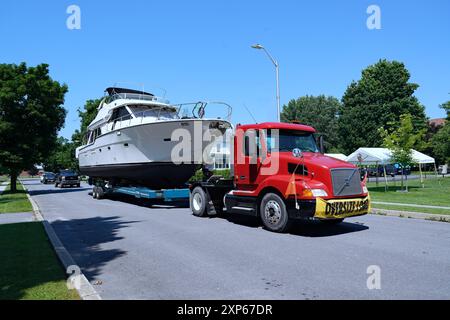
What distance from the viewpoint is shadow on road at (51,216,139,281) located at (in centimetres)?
653

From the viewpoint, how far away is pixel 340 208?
8289mm

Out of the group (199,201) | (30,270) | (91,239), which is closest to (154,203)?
(199,201)

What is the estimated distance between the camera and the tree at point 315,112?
6994cm

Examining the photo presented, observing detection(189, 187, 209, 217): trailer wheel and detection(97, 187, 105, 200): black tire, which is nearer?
detection(189, 187, 209, 217): trailer wheel

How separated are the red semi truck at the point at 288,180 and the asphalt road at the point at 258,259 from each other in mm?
576

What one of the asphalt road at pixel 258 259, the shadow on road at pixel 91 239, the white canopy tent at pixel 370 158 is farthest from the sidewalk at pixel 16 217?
the white canopy tent at pixel 370 158

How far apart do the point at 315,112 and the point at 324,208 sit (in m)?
65.3

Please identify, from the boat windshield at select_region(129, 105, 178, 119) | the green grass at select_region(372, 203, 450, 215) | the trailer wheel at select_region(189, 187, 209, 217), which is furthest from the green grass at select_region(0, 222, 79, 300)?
the green grass at select_region(372, 203, 450, 215)

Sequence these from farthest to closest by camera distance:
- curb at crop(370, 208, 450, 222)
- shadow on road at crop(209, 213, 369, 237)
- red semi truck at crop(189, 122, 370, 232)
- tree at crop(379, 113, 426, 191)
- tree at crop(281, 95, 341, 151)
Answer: tree at crop(281, 95, 341, 151), tree at crop(379, 113, 426, 191), curb at crop(370, 208, 450, 222), shadow on road at crop(209, 213, 369, 237), red semi truck at crop(189, 122, 370, 232)

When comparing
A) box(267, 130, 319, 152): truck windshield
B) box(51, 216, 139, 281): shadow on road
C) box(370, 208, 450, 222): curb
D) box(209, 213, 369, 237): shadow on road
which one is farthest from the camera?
box(370, 208, 450, 222): curb

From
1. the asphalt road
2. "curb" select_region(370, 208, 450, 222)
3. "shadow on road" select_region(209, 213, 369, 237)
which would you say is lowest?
the asphalt road

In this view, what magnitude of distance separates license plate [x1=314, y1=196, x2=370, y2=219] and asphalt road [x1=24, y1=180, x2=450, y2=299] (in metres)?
0.54

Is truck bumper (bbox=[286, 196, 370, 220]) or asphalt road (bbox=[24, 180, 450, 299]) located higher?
truck bumper (bbox=[286, 196, 370, 220])

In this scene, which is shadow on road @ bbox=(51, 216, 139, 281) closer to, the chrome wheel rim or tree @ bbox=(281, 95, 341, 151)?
the chrome wheel rim
